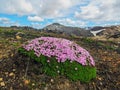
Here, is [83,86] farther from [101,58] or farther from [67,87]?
[101,58]

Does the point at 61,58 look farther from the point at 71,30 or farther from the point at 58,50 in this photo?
the point at 71,30

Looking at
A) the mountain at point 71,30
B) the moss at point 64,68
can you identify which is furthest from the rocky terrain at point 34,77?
the mountain at point 71,30

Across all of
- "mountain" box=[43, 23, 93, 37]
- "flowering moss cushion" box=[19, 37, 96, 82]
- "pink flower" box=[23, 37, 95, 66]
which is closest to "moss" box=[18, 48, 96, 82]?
"flowering moss cushion" box=[19, 37, 96, 82]

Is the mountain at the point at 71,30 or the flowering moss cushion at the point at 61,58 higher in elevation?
the flowering moss cushion at the point at 61,58

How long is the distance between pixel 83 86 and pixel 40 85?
1.41 meters

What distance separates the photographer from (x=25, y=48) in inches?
374

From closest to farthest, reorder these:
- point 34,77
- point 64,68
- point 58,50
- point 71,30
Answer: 1. point 34,77
2. point 64,68
3. point 58,50
4. point 71,30

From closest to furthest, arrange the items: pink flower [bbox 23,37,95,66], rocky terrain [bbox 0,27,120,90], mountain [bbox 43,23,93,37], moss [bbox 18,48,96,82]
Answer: rocky terrain [bbox 0,27,120,90] → moss [bbox 18,48,96,82] → pink flower [bbox 23,37,95,66] → mountain [bbox 43,23,93,37]

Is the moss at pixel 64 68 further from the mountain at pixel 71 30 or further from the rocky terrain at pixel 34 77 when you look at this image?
the mountain at pixel 71 30

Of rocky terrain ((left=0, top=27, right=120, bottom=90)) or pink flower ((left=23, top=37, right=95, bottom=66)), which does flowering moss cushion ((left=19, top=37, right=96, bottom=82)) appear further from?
rocky terrain ((left=0, top=27, right=120, bottom=90))

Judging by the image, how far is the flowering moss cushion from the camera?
29.4 ft

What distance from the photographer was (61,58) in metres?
9.05

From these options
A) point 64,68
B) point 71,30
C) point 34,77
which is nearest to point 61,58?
point 64,68

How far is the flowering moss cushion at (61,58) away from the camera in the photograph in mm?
8961
